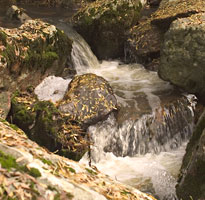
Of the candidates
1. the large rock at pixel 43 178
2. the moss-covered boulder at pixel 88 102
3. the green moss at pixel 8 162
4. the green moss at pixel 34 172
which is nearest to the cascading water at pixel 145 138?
the moss-covered boulder at pixel 88 102

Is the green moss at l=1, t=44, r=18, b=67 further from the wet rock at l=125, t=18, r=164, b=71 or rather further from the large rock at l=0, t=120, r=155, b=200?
the wet rock at l=125, t=18, r=164, b=71

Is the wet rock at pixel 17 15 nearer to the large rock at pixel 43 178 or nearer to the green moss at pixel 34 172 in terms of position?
the large rock at pixel 43 178

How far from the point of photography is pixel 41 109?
257 inches

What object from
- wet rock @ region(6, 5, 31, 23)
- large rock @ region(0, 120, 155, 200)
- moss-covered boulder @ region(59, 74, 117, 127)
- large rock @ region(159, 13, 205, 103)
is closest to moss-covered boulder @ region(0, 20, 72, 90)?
moss-covered boulder @ region(59, 74, 117, 127)

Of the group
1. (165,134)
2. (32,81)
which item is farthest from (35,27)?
(165,134)

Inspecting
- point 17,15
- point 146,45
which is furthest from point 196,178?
point 17,15

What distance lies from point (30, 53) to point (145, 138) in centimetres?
389

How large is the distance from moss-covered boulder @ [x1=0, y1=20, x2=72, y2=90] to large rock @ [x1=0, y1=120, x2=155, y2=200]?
4.22 m

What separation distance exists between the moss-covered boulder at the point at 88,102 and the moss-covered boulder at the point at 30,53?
1.20m

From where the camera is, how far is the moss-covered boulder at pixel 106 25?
480 inches

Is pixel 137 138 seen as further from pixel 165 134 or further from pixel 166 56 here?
pixel 166 56

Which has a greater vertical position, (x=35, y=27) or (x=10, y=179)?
(x=35, y=27)

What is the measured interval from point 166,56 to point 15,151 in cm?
651

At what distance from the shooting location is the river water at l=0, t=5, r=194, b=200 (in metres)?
6.30
